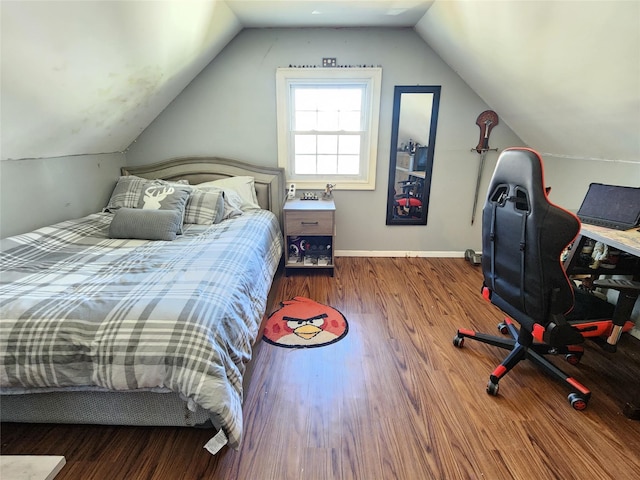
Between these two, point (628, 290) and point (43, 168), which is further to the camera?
point (43, 168)

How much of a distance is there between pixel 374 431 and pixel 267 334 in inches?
37.1

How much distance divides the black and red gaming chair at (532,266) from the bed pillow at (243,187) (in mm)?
1998

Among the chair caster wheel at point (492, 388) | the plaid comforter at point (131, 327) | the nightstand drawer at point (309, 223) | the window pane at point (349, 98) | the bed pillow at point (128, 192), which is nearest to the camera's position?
the plaid comforter at point (131, 327)

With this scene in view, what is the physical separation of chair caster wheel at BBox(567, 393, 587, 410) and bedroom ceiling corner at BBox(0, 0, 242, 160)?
2951 millimetres

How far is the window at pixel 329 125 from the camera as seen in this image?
3033 millimetres

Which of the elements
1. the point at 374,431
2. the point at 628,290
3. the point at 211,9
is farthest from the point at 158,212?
the point at 628,290

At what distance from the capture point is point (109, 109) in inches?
93.7

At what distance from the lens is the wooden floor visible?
1.26m

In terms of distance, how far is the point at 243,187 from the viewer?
9.87 feet

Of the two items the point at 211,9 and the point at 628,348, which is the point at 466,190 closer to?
the point at 628,348

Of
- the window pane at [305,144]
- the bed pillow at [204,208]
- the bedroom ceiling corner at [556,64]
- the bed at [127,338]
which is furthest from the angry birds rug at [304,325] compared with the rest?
the bedroom ceiling corner at [556,64]

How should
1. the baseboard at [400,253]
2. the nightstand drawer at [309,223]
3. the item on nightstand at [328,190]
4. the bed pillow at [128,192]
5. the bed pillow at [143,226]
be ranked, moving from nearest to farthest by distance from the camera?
1. the bed pillow at [143,226]
2. the bed pillow at [128,192]
3. the nightstand drawer at [309,223]
4. the item on nightstand at [328,190]
5. the baseboard at [400,253]

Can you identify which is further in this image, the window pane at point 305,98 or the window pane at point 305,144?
the window pane at point 305,144

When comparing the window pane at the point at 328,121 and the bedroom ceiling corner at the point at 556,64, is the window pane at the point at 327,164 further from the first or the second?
the bedroom ceiling corner at the point at 556,64
